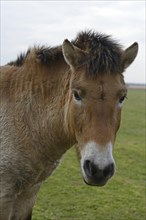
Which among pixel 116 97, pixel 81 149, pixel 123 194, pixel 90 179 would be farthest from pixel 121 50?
pixel 123 194

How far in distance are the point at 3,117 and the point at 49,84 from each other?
0.74 m

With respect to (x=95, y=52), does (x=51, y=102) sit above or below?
below

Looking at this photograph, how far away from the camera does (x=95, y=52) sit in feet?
15.0

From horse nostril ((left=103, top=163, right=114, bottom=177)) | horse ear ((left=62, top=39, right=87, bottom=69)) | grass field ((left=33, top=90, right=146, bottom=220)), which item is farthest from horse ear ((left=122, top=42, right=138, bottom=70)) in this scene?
grass field ((left=33, top=90, right=146, bottom=220))

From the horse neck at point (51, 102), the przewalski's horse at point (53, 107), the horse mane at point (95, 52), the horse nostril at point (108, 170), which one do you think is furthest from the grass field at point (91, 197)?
the horse nostril at point (108, 170)

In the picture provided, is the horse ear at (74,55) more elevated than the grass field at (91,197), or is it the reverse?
the horse ear at (74,55)

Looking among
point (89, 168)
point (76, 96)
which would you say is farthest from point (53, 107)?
point (89, 168)

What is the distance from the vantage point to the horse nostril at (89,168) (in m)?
3.86

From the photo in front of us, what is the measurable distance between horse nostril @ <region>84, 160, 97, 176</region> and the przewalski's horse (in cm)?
7

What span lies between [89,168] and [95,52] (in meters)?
1.39

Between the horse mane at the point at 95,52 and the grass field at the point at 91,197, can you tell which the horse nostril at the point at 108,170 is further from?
the grass field at the point at 91,197

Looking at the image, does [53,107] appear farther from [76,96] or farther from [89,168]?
[89,168]

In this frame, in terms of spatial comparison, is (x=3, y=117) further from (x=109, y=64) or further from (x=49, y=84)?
(x=109, y=64)

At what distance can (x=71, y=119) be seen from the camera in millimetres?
4566
